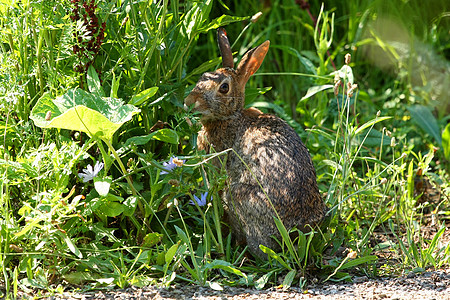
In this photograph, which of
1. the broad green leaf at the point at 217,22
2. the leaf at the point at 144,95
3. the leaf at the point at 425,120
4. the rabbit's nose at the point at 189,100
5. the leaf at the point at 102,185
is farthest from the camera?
the leaf at the point at 425,120

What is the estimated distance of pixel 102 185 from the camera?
3.15 meters

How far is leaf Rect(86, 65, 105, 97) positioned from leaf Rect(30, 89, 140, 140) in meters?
0.04

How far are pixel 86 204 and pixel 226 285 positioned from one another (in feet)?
2.84

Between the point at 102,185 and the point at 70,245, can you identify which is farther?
the point at 102,185

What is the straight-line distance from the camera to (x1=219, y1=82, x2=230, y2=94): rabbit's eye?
4133 millimetres

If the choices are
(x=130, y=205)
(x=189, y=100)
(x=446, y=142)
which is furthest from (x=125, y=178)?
(x=446, y=142)

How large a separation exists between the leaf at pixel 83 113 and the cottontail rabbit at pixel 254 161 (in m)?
0.56

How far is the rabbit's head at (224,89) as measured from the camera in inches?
160

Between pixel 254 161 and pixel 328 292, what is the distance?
0.93m

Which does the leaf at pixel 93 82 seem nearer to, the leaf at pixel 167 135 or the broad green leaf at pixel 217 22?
the leaf at pixel 167 135

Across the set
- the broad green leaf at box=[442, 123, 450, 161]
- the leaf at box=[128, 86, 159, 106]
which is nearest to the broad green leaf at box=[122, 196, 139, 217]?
the leaf at box=[128, 86, 159, 106]

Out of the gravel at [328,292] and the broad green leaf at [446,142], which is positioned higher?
the broad green leaf at [446,142]

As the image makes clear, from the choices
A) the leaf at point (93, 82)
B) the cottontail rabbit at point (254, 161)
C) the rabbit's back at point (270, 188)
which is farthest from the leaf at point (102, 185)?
the rabbit's back at point (270, 188)

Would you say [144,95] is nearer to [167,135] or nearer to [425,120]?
[167,135]
